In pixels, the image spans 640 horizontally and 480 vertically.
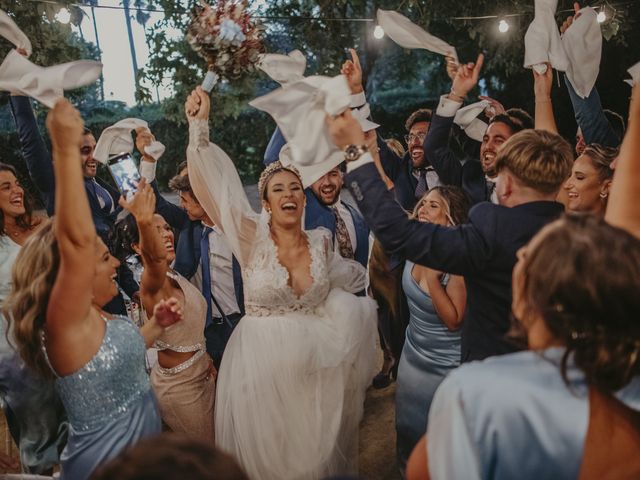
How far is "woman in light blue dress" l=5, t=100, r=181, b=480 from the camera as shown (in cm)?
167

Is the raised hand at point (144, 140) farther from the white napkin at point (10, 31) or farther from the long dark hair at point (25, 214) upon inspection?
the white napkin at point (10, 31)

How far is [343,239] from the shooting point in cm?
411

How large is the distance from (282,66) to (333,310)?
142 cm

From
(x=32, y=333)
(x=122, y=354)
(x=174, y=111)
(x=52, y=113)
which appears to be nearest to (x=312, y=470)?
(x=122, y=354)

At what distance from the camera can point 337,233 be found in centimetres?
411

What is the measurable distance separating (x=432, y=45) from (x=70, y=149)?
2.06 m

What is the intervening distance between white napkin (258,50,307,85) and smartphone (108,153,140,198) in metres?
0.91

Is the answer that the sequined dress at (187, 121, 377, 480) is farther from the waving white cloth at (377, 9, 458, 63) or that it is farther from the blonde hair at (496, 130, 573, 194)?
the blonde hair at (496, 130, 573, 194)

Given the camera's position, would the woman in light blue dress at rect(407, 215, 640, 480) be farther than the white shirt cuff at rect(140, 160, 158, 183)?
No

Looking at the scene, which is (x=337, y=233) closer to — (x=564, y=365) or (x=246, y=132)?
(x=564, y=365)

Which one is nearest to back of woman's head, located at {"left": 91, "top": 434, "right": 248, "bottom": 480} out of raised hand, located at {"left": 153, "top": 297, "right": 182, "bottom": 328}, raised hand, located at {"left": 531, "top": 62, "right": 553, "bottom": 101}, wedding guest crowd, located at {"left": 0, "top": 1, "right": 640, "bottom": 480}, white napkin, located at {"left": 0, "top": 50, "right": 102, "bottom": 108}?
wedding guest crowd, located at {"left": 0, "top": 1, "right": 640, "bottom": 480}

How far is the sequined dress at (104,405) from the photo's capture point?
6.21 feet

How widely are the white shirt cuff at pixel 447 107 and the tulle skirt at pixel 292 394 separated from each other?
A: 4.01ft

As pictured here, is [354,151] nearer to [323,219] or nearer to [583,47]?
[583,47]
